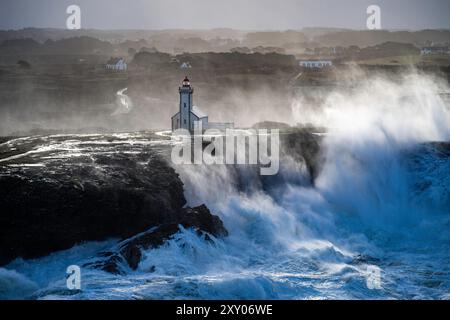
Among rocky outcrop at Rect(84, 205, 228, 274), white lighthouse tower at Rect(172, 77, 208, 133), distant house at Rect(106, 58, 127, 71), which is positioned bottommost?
rocky outcrop at Rect(84, 205, 228, 274)

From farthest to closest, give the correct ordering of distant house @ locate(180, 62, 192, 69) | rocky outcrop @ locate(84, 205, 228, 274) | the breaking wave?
1. distant house @ locate(180, 62, 192, 69)
2. rocky outcrop @ locate(84, 205, 228, 274)
3. the breaking wave

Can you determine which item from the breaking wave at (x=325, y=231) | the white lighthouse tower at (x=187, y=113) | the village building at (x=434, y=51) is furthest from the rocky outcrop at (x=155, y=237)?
the village building at (x=434, y=51)

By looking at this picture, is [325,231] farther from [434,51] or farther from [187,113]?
[434,51]

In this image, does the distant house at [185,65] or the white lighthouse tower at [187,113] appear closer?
the white lighthouse tower at [187,113]

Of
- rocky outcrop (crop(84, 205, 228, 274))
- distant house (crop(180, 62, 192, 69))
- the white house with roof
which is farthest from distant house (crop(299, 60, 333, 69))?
rocky outcrop (crop(84, 205, 228, 274))

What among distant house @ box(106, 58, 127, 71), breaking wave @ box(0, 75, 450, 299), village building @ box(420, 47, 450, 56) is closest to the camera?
breaking wave @ box(0, 75, 450, 299)

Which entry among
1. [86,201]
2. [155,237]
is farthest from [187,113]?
[155,237]

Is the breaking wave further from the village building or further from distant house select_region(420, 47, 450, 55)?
distant house select_region(420, 47, 450, 55)

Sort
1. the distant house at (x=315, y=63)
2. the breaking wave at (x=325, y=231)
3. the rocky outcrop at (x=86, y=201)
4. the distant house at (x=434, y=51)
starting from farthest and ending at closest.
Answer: the distant house at (x=434, y=51), the distant house at (x=315, y=63), the rocky outcrop at (x=86, y=201), the breaking wave at (x=325, y=231)

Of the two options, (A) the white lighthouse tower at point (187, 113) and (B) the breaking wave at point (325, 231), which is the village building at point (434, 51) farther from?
(A) the white lighthouse tower at point (187, 113)
